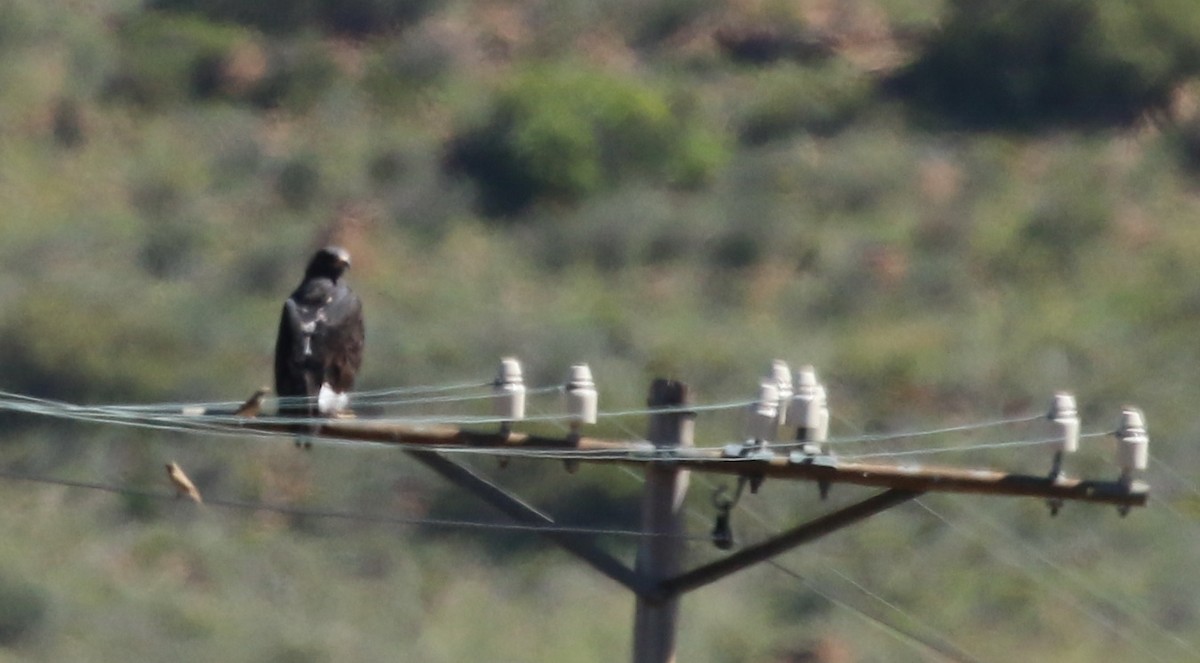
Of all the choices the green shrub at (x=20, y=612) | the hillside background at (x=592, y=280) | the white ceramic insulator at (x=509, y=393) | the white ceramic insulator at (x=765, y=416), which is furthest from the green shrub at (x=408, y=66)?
the white ceramic insulator at (x=765, y=416)

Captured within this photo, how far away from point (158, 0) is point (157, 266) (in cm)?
898

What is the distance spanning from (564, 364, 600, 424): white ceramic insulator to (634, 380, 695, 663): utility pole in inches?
8.2

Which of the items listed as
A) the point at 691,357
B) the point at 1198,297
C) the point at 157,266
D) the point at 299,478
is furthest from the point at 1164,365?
the point at 157,266

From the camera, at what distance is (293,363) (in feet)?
32.2

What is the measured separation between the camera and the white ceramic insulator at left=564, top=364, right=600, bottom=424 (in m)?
8.31

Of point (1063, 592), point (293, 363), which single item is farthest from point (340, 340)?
point (1063, 592)

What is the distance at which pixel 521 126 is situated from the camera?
100 feet

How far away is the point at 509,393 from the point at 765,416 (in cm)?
88

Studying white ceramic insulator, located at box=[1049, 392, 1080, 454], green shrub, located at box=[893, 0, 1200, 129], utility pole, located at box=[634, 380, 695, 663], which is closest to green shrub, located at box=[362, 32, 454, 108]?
green shrub, located at box=[893, 0, 1200, 129]

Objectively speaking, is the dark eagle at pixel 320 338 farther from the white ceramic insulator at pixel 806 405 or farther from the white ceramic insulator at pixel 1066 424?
the white ceramic insulator at pixel 1066 424

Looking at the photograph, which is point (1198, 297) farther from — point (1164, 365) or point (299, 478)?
point (299, 478)

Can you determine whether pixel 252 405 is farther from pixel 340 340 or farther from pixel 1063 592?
pixel 1063 592

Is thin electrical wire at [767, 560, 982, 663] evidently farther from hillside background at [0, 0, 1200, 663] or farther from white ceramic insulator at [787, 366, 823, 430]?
hillside background at [0, 0, 1200, 663]

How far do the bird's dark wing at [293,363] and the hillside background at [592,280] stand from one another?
14.5ft
